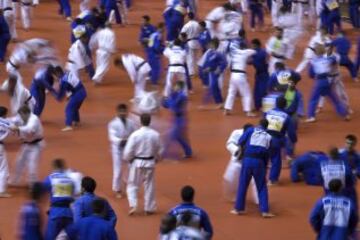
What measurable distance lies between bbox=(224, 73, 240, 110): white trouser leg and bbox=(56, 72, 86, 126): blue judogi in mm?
3051

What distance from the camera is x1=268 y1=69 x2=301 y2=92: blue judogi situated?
16938mm

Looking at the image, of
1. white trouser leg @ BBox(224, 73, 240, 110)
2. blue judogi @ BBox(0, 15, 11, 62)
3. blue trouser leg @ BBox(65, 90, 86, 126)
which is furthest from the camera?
blue judogi @ BBox(0, 15, 11, 62)

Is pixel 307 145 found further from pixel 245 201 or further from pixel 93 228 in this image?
pixel 93 228

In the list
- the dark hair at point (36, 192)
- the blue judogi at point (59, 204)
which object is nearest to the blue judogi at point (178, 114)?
the blue judogi at point (59, 204)

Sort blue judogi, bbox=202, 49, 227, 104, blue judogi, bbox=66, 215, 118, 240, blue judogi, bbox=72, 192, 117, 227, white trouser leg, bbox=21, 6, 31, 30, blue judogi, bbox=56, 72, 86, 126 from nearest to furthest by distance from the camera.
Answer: blue judogi, bbox=66, 215, 118, 240
blue judogi, bbox=72, 192, 117, 227
blue judogi, bbox=56, 72, 86, 126
blue judogi, bbox=202, 49, 227, 104
white trouser leg, bbox=21, 6, 31, 30

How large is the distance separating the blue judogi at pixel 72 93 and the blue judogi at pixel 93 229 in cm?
713

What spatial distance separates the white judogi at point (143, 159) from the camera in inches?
513

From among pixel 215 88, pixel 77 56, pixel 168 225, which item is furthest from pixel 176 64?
pixel 168 225

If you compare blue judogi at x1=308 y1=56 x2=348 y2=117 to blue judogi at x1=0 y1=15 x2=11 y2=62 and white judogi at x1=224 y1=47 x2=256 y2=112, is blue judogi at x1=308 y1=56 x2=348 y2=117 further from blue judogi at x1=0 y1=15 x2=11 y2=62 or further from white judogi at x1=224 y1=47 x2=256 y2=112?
blue judogi at x1=0 y1=15 x2=11 y2=62

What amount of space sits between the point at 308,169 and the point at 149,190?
2.91 m

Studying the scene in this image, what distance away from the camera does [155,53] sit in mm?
20156

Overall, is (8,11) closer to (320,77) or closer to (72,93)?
(72,93)

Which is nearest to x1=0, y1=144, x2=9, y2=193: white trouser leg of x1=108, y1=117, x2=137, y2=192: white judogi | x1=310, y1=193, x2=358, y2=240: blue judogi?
x1=108, y1=117, x2=137, y2=192: white judogi

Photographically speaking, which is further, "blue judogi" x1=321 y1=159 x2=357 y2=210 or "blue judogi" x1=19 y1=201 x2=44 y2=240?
"blue judogi" x1=321 y1=159 x2=357 y2=210
